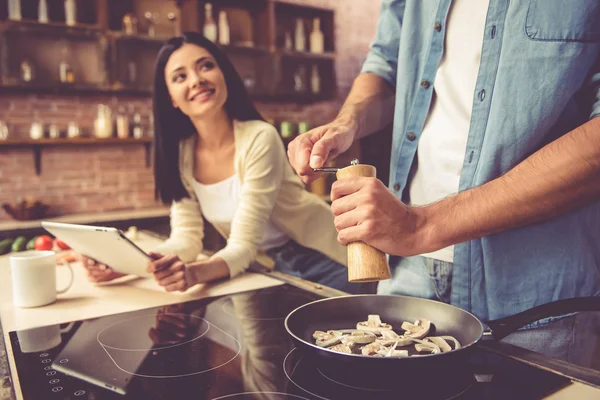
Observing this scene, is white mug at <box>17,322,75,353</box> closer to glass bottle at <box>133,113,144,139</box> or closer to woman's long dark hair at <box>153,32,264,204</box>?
woman's long dark hair at <box>153,32,264,204</box>

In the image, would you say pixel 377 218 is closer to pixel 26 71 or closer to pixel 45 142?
pixel 45 142

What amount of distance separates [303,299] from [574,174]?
0.69m

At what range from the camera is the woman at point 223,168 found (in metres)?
2.07

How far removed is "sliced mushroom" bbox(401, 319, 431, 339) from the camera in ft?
3.04

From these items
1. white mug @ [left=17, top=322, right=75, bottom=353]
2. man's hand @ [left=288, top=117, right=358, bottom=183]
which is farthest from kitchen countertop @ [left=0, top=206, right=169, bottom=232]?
man's hand @ [left=288, top=117, right=358, bottom=183]

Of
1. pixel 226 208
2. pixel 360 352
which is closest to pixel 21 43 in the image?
pixel 226 208

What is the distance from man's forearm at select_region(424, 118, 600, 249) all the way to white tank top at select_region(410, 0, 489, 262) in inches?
11.0

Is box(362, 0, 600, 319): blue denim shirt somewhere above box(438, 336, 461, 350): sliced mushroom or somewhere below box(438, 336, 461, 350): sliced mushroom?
above

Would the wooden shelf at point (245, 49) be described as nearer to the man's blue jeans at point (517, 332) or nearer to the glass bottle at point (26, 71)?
the glass bottle at point (26, 71)

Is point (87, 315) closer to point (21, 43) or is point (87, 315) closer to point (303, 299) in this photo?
point (303, 299)

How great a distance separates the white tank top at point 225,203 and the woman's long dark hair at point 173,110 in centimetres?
14

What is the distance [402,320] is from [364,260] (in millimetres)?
219

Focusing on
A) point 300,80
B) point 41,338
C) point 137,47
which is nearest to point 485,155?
point 41,338

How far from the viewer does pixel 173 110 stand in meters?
2.29
